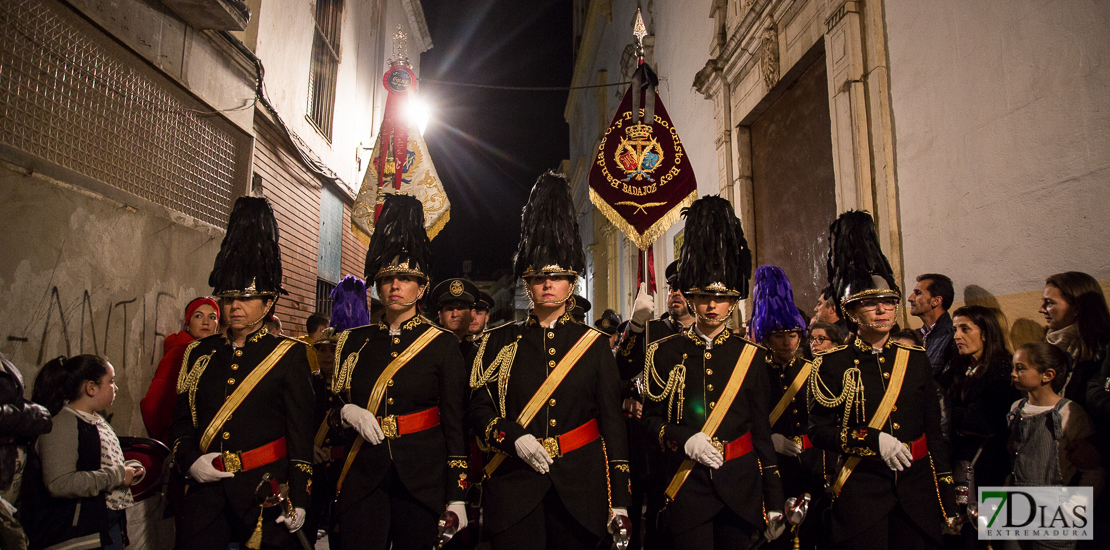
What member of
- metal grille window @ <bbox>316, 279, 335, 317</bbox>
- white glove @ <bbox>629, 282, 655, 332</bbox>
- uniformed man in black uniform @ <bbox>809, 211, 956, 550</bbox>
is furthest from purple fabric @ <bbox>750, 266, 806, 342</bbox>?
metal grille window @ <bbox>316, 279, 335, 317</bbox>

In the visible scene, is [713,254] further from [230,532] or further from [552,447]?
[230,532]

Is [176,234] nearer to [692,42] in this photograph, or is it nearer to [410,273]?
[410,273]

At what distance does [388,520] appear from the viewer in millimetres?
3188

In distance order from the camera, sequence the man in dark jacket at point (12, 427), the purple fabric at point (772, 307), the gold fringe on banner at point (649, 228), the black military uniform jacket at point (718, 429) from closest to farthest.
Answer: the man in dark jacket at point (12, 427) < the black military uniform jacket at point (718, 429) < the purple fabric at point (772, 307) < the gold fringe on banner at point (649, 228)

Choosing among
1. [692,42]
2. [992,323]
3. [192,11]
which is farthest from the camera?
[692,42]

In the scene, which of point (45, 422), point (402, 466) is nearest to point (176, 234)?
point (45, 422)

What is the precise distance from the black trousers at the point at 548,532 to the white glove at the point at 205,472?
1.41 meters

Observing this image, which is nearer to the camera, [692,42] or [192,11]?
[192,11]

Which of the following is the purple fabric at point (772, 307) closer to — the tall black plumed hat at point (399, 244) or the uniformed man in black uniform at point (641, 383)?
the uniformed man in black uniform at point (641, 383)

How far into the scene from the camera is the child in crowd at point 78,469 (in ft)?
10.6

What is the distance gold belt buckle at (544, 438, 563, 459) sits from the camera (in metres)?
2.93

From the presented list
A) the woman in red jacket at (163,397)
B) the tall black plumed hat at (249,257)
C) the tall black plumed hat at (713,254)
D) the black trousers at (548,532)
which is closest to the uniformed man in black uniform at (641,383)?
the tall black plumed hat at (713,254)

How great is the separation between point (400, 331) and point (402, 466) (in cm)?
73

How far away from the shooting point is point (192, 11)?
6.19 metres
